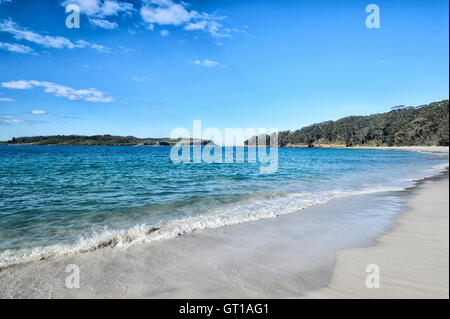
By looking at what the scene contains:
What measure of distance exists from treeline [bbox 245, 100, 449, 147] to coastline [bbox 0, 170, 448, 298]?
3680 inches

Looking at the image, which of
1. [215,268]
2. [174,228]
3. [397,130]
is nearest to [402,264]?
[215,268]

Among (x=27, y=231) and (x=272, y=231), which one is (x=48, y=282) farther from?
(x=272, y=231)

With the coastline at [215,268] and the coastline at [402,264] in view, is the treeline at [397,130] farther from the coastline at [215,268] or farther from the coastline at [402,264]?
the coastline at [215,268]

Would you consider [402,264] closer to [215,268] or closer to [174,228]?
[215,268]

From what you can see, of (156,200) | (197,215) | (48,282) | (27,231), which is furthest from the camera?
(156,200)

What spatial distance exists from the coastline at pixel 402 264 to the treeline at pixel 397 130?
9095 cm

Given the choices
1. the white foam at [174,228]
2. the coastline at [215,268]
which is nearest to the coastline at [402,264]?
the coastline at [215,268]

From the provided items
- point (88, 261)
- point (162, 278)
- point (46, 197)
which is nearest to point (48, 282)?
point (88, 261)

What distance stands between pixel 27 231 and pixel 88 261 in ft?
11.5

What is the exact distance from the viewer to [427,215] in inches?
296

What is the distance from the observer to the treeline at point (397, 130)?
96.7 metres

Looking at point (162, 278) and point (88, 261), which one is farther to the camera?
point (88, 261)

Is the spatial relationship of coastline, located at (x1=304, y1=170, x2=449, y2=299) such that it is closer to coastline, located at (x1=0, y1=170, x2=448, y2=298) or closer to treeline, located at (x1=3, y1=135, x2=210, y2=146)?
coastline, located at (x1=0, y1=170, x2=448, y2=298)
